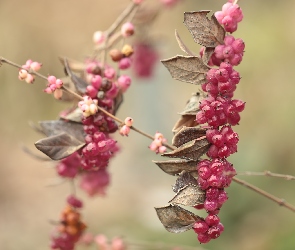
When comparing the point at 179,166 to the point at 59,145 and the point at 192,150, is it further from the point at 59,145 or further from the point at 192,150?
the point at 59,145

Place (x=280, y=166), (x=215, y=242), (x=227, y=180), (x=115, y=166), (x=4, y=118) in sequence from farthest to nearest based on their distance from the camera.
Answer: (x=115, y=166), (x=4, y=118), (x=280, y=166), (x=215, y=242), (x=227, y=180)

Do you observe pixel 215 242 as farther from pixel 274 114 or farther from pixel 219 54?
pixel 219 54

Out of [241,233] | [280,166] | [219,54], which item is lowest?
[219,54]

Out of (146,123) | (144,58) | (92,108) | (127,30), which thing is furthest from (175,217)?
(146,123)

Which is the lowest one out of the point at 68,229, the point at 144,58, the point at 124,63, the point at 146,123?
the point at 68,229

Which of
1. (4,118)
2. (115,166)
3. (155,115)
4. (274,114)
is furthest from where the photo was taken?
(115,166)

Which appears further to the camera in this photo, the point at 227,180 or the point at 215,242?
the point at 215,242

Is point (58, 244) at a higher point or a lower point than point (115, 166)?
lower

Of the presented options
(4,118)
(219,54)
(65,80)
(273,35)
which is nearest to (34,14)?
(4,118)

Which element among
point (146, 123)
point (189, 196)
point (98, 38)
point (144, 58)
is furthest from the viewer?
point (146, 123)
